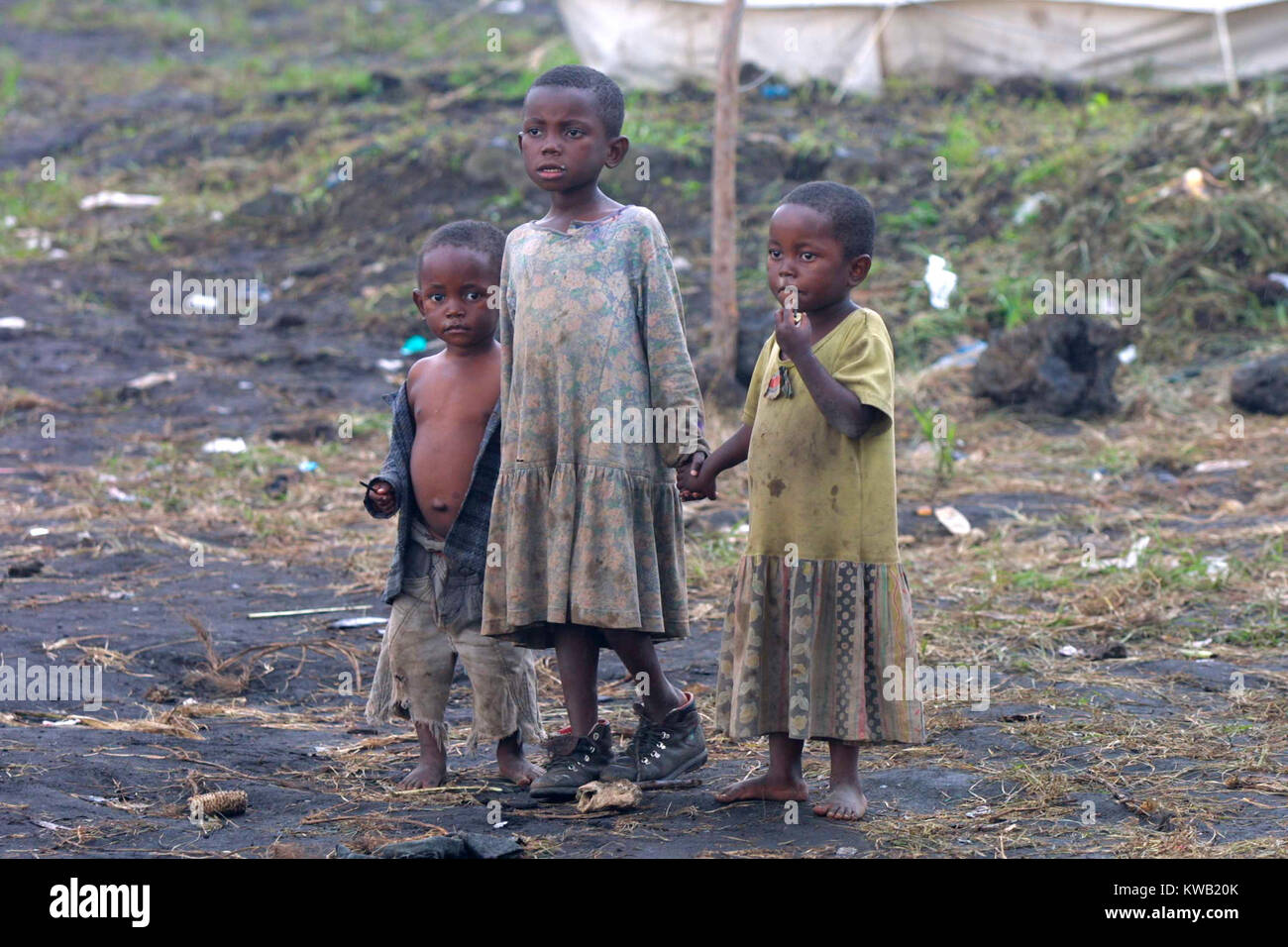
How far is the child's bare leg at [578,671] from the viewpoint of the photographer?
10.1 feet

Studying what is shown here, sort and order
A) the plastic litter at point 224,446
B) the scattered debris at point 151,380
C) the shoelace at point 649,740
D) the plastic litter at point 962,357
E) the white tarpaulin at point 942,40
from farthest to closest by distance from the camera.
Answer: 1. the white tarpaulin at point 942,40
2. the plastic litter at point 962,357
3. the scattered debris at point 151,380
4. the plastic litter at point 224,446
5. the shoelace at point 649,740

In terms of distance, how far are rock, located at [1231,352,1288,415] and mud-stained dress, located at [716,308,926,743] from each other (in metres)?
4.88

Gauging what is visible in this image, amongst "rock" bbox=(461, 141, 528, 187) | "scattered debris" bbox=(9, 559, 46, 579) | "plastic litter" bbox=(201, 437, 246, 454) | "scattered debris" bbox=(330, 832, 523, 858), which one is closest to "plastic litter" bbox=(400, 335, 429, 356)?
"plastic litter" bbox=(201, 437, 246, 454)

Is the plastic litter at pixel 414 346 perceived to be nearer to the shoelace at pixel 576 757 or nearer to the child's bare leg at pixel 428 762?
the child's bare leg at pixel 428 762

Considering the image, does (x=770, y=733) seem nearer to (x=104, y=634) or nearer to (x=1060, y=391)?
(x=104, y=634)

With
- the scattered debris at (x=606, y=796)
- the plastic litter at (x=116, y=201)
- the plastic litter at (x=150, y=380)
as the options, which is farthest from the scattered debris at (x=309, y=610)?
the plastic litter at (x=116, y=201)

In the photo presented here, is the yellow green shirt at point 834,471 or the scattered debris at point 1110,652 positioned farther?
the scattered debris at point 1110,652

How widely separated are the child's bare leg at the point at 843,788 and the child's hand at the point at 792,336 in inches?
30.9

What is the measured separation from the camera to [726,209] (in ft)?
25.1

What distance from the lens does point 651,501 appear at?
3.04 metres

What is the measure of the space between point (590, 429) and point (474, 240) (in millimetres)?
503

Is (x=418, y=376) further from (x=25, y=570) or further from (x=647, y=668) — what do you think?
(x=25, y=570)

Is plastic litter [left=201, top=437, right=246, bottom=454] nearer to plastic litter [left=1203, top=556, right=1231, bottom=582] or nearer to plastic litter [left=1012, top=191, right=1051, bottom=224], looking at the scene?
plastic litter [left=1203, top=556, right=1231, bottom=582]
